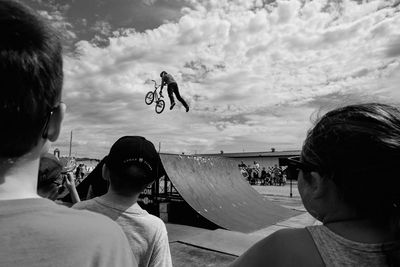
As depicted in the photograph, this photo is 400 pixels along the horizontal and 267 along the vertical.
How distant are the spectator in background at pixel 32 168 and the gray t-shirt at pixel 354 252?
62cm

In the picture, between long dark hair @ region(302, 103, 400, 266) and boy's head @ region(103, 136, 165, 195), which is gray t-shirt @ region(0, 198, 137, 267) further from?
boy's head @ region(103, 136, 165, 195)

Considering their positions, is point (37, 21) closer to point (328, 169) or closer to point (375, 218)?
point (328, 169)

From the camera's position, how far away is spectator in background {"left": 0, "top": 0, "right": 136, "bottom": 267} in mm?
680

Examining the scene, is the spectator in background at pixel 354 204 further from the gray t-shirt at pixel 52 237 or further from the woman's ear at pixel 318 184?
the gray t-shirt at pixel 52 237

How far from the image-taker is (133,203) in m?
1.80

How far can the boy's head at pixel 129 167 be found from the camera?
1772mm

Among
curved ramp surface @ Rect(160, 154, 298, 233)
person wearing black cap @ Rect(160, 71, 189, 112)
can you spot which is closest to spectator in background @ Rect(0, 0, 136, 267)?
curved ramp surface @ Rect(160, 154, 298, 233)

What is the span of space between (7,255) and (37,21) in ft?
1.76

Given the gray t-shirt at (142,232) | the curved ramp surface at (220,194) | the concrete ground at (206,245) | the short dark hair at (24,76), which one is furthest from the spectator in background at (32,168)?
the curved ramp surface at (220,194)

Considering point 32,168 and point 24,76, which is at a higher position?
point 24,76

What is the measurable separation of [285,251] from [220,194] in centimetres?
778

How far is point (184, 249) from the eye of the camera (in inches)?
205

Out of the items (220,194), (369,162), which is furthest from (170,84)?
(369,162)

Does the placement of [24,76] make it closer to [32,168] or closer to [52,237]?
[32,168]
